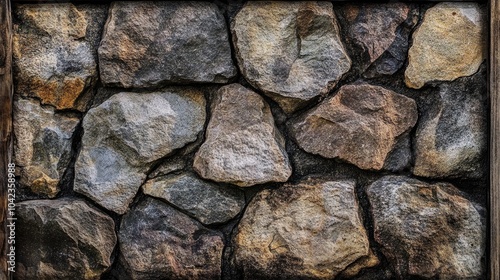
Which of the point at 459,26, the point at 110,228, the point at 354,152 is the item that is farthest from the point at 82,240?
the point at 459,26

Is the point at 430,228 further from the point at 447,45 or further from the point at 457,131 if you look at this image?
the point at 447,45

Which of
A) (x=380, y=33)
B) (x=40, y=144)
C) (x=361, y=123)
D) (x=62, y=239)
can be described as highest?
(x=380, y=33)

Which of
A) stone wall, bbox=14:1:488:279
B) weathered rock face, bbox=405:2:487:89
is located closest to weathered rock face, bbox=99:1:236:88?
stone wall, bbox=14:1:488:279

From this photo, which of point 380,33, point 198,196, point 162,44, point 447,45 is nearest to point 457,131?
point 447,45

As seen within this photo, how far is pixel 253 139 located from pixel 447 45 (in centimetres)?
68

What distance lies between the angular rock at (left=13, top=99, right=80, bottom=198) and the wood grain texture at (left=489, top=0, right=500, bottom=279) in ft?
4.37

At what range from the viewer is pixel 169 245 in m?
1.99

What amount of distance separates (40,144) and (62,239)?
0.31 metres

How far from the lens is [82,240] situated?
1.97 meters

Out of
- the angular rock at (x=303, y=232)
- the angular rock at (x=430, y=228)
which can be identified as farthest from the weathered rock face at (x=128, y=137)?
the angular rock at (x=430, y=228)

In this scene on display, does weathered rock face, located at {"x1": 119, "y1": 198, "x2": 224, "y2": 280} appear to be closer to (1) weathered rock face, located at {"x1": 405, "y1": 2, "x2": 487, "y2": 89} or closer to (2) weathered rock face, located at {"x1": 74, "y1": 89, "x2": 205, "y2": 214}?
(2) weathered rock face, located at {"x1": 74, "y1": 89, "x2": 205, "y2": 214}

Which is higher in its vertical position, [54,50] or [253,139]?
[54,50]

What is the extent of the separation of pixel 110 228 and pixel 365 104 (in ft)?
2.98

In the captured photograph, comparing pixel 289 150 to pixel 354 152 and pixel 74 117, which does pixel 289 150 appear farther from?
pixel 74 117
